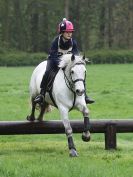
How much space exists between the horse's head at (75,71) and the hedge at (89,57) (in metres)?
50.3

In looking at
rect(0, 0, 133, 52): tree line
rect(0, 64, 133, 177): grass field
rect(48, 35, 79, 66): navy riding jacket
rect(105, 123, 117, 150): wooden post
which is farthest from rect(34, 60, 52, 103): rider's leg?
rect(0, 0, 133, 52): tree line

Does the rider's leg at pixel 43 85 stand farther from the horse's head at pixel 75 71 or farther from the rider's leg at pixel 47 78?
the horse's head at pixel 75 71

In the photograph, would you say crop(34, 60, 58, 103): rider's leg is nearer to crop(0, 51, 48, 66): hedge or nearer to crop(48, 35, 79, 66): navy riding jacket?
crop(48, 35, 79, 66): navy riding jacket

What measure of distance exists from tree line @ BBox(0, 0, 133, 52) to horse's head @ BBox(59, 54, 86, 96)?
66315 mm

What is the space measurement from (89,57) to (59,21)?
22148 millimetres

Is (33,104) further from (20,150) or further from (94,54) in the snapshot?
(94,54)

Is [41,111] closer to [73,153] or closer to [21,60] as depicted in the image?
[73,153]

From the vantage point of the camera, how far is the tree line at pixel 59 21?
78.2m

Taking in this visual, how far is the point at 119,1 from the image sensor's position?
81.6 meters

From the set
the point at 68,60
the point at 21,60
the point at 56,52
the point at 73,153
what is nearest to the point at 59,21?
the point at 21,60

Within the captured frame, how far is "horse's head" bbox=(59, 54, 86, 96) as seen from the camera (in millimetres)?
10448

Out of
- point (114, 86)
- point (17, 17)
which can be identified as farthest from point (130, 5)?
point (114, 86)

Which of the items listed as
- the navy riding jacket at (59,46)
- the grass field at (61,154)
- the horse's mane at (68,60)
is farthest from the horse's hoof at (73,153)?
the navy riding jacket at (59,46)

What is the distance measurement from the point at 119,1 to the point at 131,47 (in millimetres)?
9306
